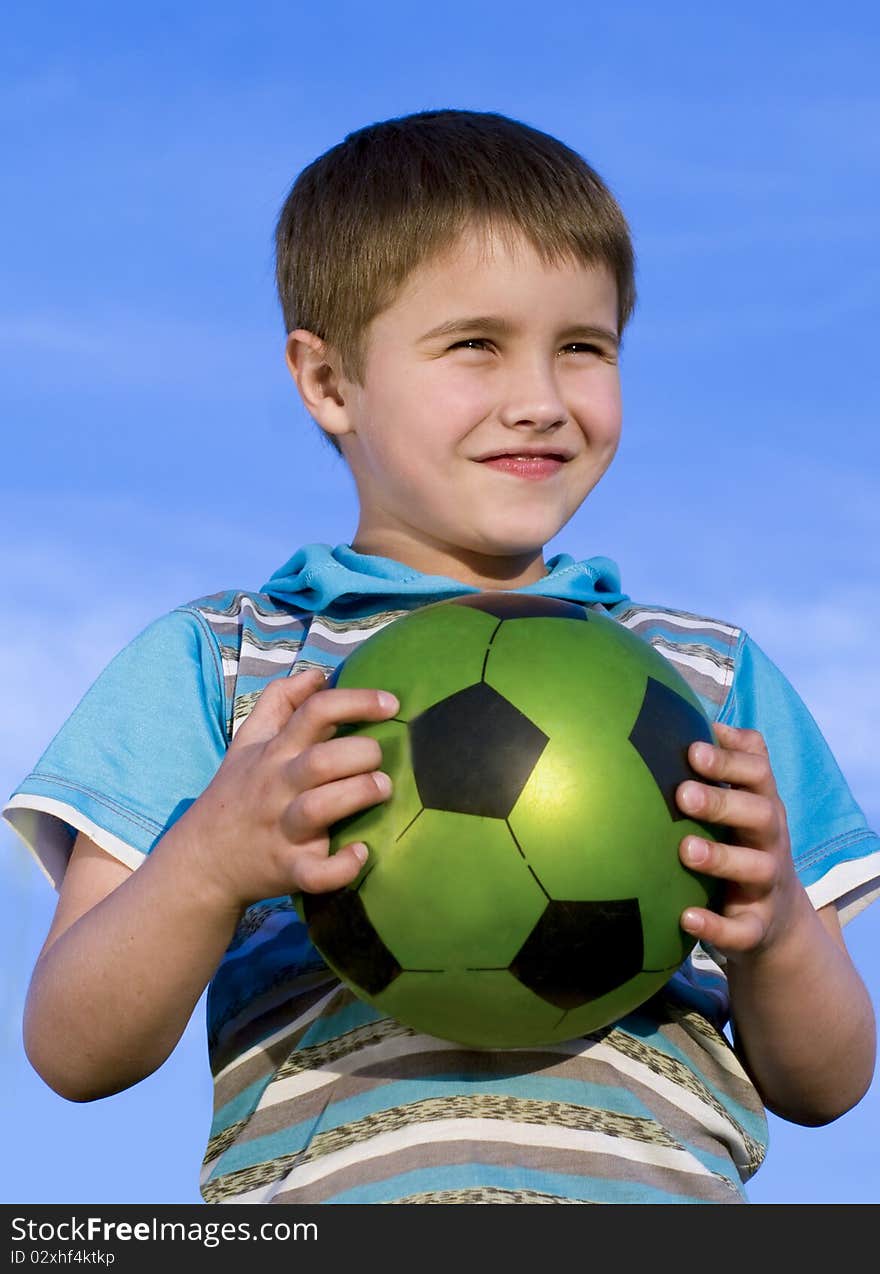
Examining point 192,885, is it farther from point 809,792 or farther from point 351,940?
point 809,792

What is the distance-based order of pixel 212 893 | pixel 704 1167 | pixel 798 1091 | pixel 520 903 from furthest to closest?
1. pixel 798 1091
2. pixel 704 1167
3. pixel 212 893
4. pixel 520 903

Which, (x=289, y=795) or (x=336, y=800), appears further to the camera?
(x=289, y=795)

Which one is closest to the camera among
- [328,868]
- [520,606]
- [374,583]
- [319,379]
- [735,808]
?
[328,868]

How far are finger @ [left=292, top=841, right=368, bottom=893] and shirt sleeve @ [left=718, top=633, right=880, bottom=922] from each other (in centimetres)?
153

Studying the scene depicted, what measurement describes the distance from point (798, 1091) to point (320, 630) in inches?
62.7

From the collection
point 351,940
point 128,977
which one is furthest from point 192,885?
point 351,940

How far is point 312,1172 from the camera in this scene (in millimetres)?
3209

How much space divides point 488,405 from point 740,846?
4.56ft

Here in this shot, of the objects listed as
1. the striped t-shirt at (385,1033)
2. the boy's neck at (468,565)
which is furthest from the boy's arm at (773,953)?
the boy's neck at (468,565)

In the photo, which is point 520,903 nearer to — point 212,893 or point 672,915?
point 672,915

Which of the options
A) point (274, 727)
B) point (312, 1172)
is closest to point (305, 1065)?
point (312, 1172)

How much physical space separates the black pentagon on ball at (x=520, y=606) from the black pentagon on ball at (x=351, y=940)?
60 centimetres

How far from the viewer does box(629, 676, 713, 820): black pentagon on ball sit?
9.32 feet

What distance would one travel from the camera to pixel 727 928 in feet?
9.78
